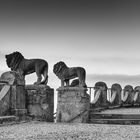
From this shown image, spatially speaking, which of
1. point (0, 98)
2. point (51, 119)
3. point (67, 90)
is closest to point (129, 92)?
point (67, 90)

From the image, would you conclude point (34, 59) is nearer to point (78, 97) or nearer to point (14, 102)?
point (14, 102)

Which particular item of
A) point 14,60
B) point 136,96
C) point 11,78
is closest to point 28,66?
point 14,60

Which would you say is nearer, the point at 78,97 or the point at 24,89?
the point at 24,89

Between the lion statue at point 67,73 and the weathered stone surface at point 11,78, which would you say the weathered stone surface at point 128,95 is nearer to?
the lion statue at point 67,73

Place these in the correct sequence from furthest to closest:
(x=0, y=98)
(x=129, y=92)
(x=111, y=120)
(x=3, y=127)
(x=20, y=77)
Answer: (x=129, y=92) < (x=111, y=120) < (x=20, y=77) < (x=0, y=98) < (x=3, y=127)

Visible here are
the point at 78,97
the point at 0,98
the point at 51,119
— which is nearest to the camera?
the point at 0,98

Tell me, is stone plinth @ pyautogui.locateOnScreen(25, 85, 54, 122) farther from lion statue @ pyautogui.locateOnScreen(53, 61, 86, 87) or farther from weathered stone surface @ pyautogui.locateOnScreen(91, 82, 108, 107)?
weathered stone surface @ pyautogui.locateOnScreen(91, 82, 108, 107)

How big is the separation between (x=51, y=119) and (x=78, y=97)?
4199 millimetres

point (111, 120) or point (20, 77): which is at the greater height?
point (20, 77)

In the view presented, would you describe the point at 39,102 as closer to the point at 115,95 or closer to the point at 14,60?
the point at 14,60

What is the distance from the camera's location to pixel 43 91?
40.9ft

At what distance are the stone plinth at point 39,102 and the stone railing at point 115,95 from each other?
6914mm

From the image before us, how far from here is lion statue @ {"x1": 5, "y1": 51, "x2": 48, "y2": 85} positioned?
12.9 m

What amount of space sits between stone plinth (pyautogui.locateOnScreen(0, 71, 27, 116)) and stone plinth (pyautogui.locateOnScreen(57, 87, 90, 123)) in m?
5.13
